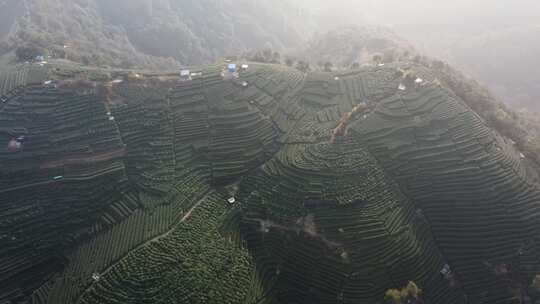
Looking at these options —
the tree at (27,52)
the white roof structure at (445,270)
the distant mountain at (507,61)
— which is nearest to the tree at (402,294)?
the white roof structure at (445,270)

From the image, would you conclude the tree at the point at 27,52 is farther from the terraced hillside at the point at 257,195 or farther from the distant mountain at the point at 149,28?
the terraced hillside at the point at 257,195

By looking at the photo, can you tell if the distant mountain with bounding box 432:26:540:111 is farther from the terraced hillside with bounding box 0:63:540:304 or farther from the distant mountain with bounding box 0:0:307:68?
the terraced hillside with bounding box 0:63:540:304

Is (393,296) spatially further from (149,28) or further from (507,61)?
(507,61)

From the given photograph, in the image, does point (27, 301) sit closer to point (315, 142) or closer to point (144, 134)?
point (144, 134)

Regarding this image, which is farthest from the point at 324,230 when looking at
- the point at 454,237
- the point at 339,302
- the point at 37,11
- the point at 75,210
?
the point at 37,11

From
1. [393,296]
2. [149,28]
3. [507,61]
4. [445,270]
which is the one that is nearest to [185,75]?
[393,296]
